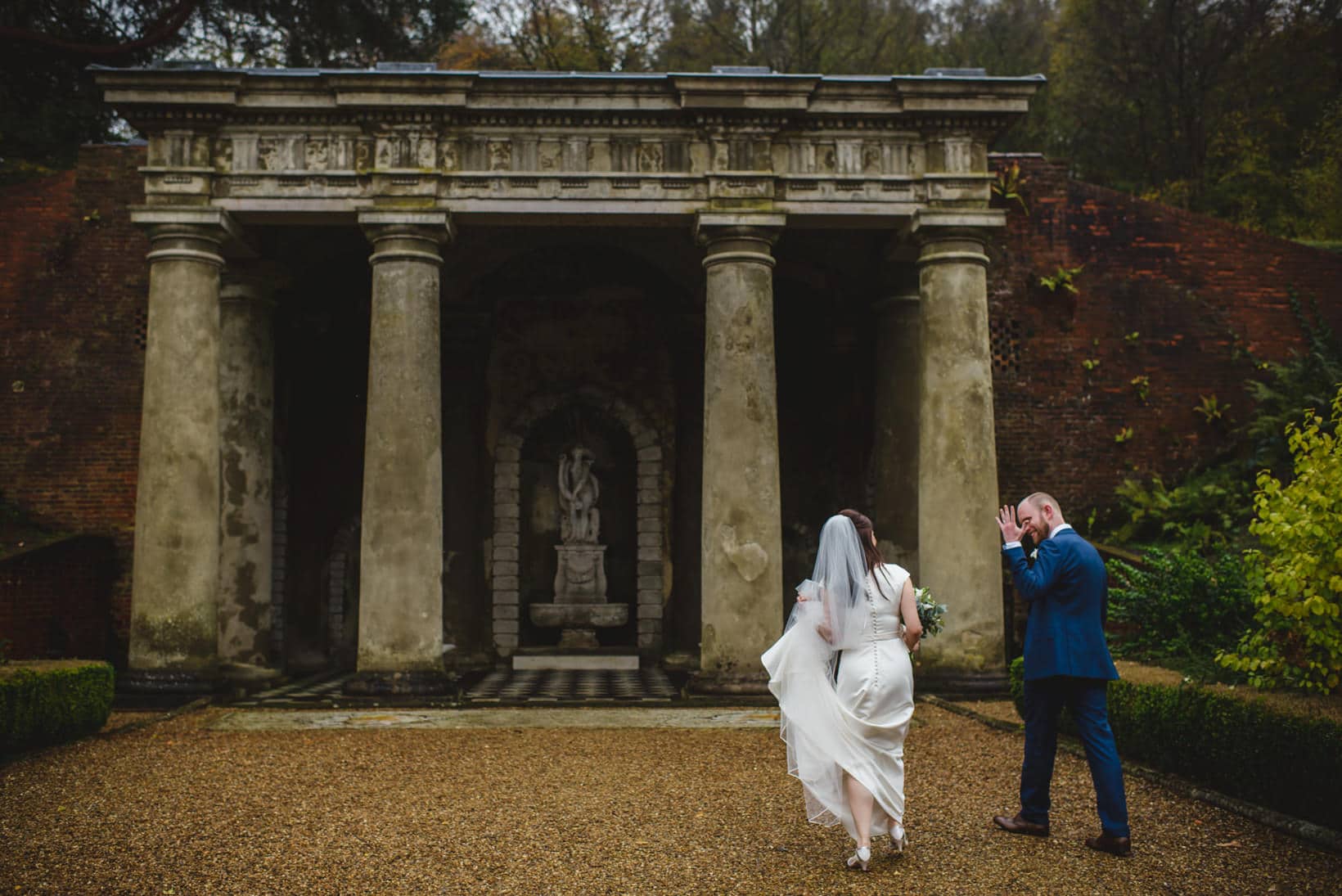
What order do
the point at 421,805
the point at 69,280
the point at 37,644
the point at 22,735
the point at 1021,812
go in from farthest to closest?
the point at 69,280 < the point at 37,644 < the point at 22,735 < the point at 421,805 < the point at 1021,812

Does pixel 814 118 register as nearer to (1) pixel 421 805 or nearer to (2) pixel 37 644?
(1) pixel 421 805

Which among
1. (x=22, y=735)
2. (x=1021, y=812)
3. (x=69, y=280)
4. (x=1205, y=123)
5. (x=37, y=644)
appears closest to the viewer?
(x=1021, y=812)

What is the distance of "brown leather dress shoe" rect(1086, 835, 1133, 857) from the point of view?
6.15 meters

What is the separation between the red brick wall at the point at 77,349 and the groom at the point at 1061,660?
1344cm

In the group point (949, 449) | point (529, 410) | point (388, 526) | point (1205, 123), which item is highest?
point (1205, 123)

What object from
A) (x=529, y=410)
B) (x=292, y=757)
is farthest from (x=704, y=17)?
(x=292, y=757)

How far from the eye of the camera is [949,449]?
12.6m

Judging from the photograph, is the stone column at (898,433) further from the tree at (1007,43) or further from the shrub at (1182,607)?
the tree at (1007,43)

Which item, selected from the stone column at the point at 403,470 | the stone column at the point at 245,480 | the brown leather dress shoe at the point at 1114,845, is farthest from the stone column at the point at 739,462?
the brown leather dress shoe at the point at 1114,845

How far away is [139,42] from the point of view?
1570 centimetres

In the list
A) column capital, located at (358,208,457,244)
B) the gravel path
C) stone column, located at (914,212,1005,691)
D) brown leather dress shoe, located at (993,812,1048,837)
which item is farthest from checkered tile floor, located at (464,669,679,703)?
brown leather dress shoe, located at (993,812,1048,837)

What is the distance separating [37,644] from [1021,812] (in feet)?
42.1

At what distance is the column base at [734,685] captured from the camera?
12.0 metres

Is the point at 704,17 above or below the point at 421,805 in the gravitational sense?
above
